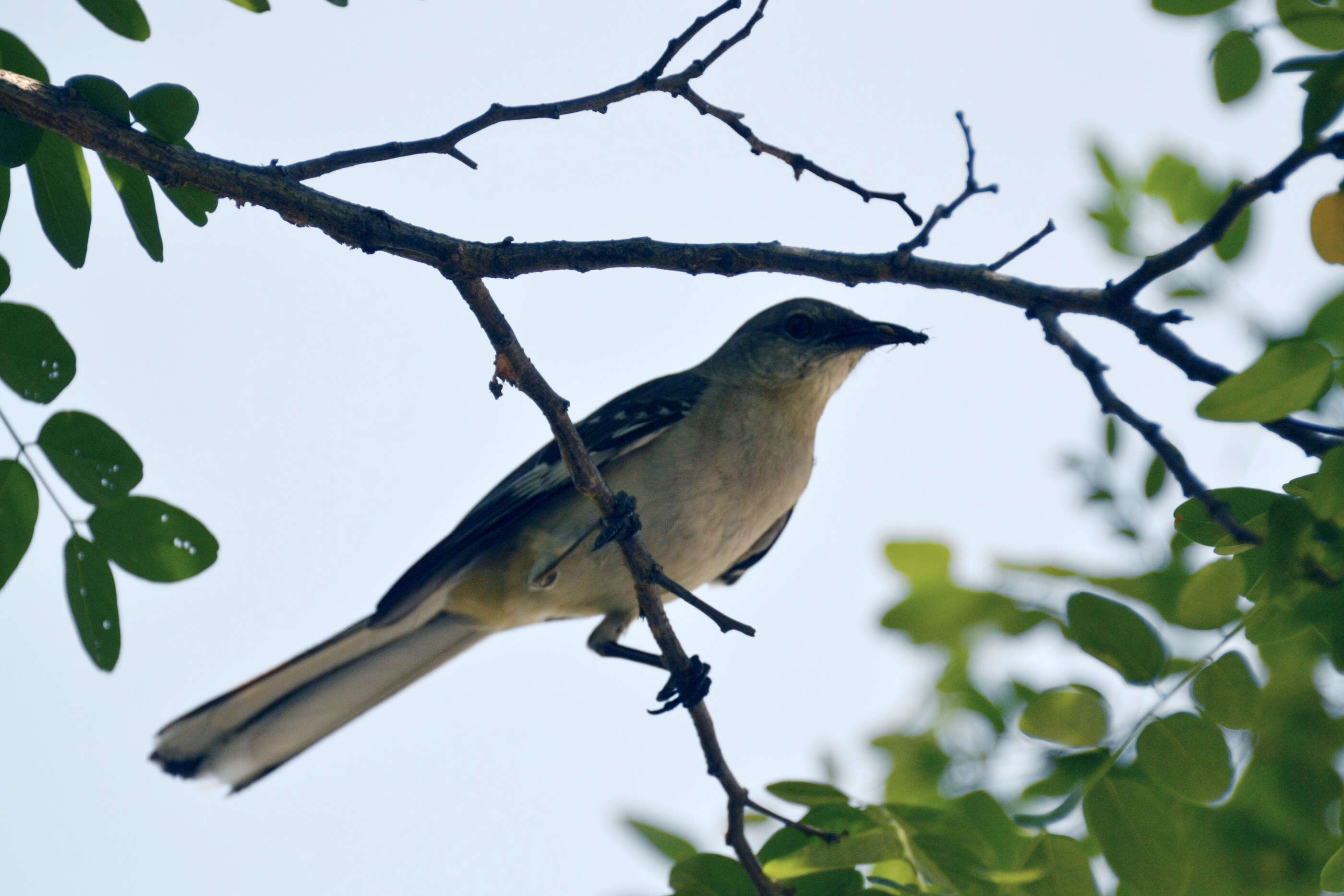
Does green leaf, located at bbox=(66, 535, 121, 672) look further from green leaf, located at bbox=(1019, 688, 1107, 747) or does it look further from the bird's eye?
the bird's eye

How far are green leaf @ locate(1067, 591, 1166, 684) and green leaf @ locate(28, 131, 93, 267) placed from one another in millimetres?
3359

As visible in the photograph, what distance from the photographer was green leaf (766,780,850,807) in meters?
3.63

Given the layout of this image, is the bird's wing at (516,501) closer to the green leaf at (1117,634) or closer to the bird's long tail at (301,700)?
the bird's long tail at (301,700)

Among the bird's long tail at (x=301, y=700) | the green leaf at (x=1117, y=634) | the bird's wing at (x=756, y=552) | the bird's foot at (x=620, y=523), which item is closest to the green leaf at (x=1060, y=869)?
the green leaf at (x=1117, y=634)

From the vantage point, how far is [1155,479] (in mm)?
4328

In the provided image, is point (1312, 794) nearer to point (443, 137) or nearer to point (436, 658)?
point (443, 137)

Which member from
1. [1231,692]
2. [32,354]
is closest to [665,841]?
[1231,692]

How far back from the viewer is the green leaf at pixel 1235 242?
4.13m

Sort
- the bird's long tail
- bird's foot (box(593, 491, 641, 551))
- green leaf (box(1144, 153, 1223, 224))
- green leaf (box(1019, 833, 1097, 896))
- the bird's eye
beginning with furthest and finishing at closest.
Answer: the bird's eye < the bird's long tail < green leaf (box(1144, 153, 1223, 224)) < bird's foot (box(593, 491, 641, 551)) < green leaf (box(1019, 833, 1097, 896))

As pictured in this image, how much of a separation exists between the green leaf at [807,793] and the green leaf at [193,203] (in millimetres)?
2805

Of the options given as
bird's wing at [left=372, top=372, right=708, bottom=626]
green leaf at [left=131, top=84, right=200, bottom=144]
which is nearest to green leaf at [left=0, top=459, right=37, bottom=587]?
green leaf at [left=131, top=84, right=200, bottom=144]

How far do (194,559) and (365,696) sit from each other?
2836 millimetres

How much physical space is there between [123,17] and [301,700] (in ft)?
12.7

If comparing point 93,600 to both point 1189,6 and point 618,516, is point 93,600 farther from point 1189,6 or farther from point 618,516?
point 1189,6
